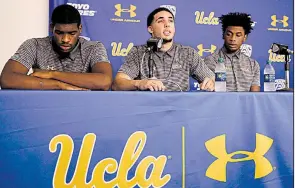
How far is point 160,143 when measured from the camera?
1784 mm

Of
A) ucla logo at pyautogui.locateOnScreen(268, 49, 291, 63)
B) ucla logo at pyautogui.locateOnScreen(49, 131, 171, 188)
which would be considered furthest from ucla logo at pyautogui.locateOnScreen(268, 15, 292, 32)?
ucla logo at pyautogui.locateOnScreen(49, 131, 171, 188)

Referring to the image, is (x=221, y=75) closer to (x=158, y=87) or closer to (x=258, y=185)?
(x=158, y=87)

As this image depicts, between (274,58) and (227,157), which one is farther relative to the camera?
(274,58)

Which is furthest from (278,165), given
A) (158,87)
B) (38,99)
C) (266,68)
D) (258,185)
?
(266,68)

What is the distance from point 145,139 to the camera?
1772 millimetres

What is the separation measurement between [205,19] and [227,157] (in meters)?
2.28

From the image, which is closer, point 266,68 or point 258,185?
point 258,185

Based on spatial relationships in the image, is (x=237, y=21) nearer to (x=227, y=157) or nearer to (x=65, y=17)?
(x=65, y=17)

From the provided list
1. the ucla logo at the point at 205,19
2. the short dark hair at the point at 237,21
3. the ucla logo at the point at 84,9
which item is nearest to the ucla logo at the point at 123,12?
the ucla logo at the point at 84,9

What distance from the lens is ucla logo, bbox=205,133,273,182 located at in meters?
1.84

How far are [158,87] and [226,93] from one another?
0.39 m

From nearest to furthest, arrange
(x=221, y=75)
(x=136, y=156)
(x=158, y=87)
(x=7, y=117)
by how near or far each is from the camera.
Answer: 1. (x=7, y=117)
2. (x=136, y=156)
3. (x=158, y=87)
4. (x=221, y=75)

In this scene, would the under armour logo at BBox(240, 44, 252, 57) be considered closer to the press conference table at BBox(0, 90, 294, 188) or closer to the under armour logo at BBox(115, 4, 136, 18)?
A: the under armour logo at BBox(115, 4, 136, 18)

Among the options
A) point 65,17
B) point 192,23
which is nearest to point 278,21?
point 192,23
